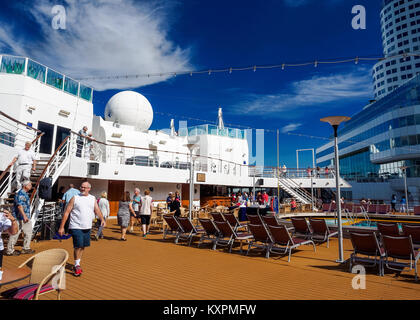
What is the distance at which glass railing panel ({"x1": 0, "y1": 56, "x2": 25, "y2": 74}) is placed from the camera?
1186 centimetres

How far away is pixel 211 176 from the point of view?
17641 millimetres

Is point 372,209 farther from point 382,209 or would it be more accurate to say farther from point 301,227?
point 301,227

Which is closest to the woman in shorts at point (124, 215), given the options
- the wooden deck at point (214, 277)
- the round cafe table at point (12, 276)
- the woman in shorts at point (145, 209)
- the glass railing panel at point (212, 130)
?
the woman in shorts at point (145, 209)

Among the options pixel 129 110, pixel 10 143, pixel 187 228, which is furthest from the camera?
pixel 129 110

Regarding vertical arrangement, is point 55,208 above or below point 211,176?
below

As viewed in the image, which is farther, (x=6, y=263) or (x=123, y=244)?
(x=123, y=244)

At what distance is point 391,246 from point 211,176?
1307 cm

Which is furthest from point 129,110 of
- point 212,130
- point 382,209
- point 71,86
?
point 382,209

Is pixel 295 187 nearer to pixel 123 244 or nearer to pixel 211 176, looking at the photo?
pixel 211 176

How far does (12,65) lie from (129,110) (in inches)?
386

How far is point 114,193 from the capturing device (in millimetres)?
14844

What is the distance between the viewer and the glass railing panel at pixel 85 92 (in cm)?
1486
